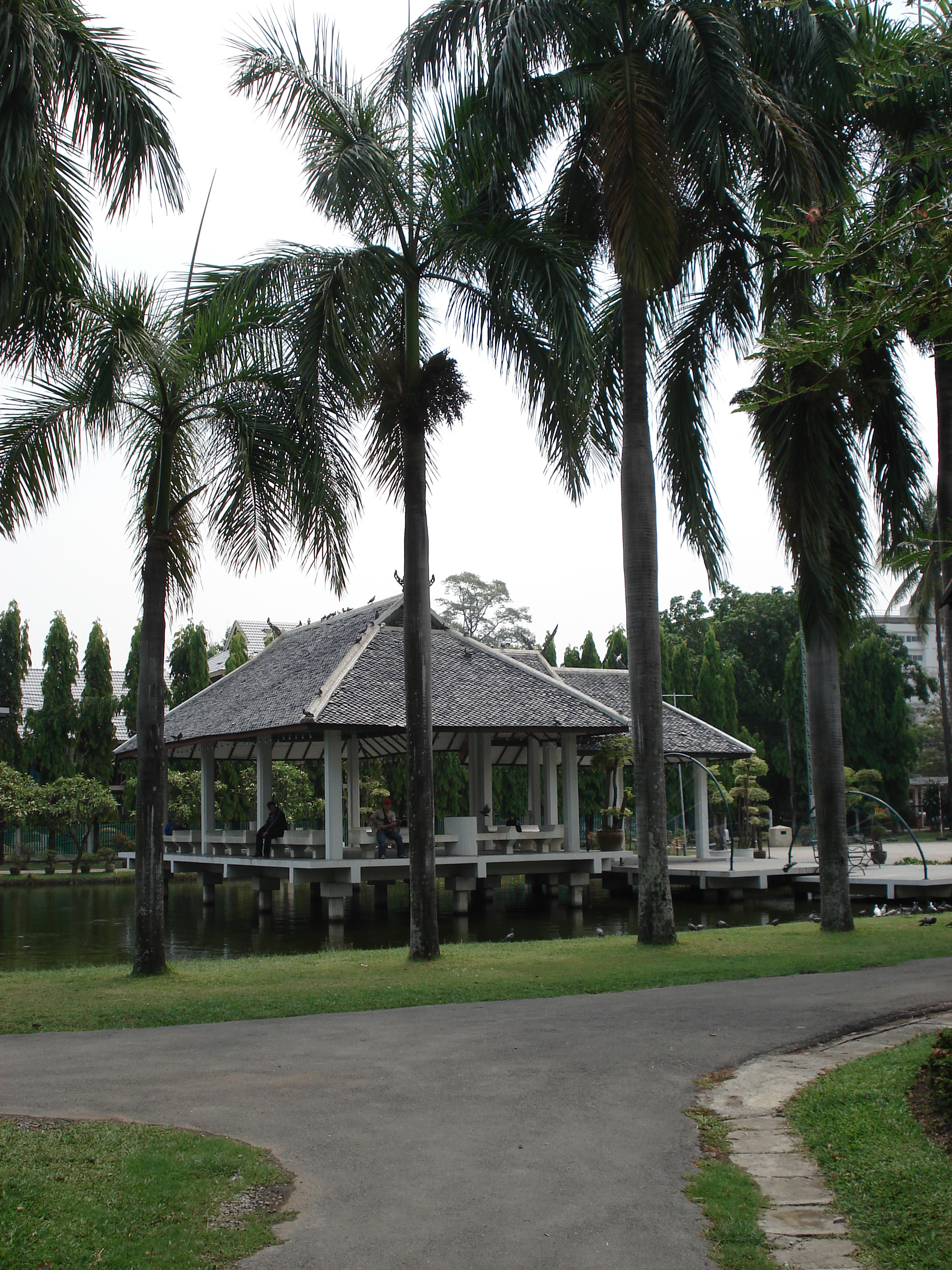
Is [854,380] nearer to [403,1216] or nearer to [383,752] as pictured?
[403,1216]

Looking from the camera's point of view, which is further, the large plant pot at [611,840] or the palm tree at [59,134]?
the large plant pot at [611,840]

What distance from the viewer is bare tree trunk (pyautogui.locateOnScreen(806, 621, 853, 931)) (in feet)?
47.2

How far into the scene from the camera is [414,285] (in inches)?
516

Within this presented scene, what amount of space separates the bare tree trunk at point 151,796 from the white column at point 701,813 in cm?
2057

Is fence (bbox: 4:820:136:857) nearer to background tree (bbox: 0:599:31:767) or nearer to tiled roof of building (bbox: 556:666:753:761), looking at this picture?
background tree (bbox: 0:599:31:767)

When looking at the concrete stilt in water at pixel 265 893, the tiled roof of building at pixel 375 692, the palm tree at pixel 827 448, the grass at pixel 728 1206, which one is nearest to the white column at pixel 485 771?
the tiled roof of building at pixel 375 692

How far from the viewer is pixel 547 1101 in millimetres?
6344

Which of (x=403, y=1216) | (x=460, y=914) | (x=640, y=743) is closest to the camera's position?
(x=403, y=1216)

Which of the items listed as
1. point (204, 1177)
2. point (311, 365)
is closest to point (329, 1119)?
point (204, 1177)

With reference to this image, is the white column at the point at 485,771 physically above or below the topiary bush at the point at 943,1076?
above

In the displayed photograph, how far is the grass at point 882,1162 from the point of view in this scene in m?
4.36

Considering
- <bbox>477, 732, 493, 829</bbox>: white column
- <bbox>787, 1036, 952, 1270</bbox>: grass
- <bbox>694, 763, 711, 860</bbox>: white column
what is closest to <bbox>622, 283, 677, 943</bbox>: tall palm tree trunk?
<bbox>787, 1036, 952, 1270</bbox>: grass

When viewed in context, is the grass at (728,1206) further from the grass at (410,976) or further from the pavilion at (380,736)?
the pavilion at (380,736)

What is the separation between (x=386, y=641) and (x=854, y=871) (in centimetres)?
Result: 1201
